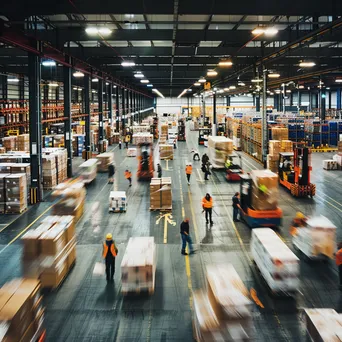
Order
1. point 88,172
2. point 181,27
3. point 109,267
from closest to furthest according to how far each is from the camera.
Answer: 1. point 109,267
2. point 181,27
3. point 88,172

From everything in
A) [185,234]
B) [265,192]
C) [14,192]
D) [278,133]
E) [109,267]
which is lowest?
[109,267]

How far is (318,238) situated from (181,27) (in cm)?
1499

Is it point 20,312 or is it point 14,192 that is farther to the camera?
point 14,192

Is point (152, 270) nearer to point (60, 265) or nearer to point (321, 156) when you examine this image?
point (60, 265)

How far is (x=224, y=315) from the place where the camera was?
7.01 meters

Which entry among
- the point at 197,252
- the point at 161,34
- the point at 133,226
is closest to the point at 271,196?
the point at 197,252

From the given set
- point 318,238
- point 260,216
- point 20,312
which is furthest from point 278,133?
point 20,312

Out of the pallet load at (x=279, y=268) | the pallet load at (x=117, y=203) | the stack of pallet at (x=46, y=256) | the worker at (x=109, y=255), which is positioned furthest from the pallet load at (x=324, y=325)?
the pallet load at (x=117, y=203)

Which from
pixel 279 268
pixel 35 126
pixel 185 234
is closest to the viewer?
pixel 279 268

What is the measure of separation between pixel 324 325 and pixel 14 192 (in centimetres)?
1467

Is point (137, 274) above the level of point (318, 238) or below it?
below

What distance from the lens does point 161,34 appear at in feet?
72.0

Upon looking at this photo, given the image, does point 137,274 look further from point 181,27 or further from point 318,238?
point 181,27

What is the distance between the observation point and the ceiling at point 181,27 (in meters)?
16.0
